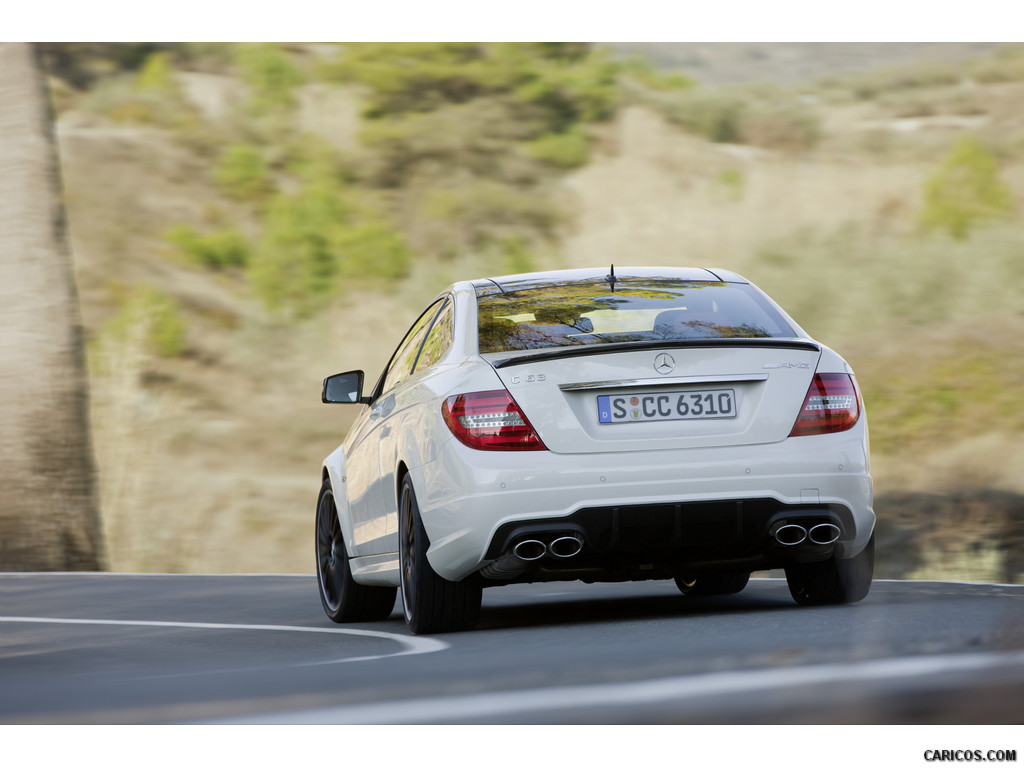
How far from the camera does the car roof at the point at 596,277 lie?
7586 mm

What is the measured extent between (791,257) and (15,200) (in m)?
14.6

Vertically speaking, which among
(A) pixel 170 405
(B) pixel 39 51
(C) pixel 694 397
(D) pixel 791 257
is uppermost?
(B) pixel 39 51

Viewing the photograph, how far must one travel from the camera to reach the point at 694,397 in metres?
6.54

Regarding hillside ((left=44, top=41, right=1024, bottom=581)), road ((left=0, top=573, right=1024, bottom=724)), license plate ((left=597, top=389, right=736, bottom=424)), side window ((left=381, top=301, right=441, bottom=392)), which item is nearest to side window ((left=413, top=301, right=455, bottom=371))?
side window ((left=381, top=301, right=441, bottom=392))

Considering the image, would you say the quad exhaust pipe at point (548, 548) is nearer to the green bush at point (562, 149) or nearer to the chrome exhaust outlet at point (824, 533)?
the chrome exhaust outlet at point (824, 533)

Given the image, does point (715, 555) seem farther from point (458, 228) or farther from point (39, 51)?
point (458, 228)

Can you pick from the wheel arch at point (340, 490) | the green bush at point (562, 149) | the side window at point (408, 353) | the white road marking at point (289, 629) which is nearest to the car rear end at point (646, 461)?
the white road marking at point (289, 629)

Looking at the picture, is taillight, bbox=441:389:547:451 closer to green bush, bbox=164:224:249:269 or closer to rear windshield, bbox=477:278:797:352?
rear windshield, bbox=477:278:797:352

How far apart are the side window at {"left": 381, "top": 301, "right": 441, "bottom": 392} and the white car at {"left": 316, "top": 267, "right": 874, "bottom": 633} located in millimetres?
968

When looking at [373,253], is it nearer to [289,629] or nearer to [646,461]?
[289,629]

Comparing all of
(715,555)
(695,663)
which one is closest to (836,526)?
(715,555)

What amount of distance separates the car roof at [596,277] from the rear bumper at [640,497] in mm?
1228

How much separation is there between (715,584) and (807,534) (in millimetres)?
2637

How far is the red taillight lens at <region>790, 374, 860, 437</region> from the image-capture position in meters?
6.65
